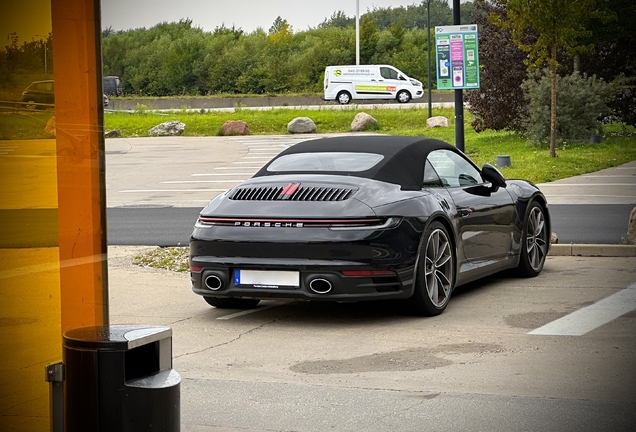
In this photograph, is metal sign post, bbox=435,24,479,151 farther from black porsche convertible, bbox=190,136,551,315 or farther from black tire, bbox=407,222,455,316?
black tire, bbox=407,222,455,316

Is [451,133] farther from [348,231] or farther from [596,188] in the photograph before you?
[348,231]

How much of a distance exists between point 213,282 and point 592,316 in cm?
265

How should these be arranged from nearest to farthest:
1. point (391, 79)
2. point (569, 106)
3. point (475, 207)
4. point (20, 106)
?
1. point (20, 106)
2. point (475, 207)
3. point (569, 106)
4. point (391, 79)

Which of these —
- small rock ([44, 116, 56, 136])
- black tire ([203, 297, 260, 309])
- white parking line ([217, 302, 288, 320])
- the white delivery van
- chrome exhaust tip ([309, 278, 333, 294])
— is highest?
the white delivery van

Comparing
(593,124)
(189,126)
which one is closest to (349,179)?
(593,124)

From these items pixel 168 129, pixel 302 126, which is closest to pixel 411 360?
pixel 302 126

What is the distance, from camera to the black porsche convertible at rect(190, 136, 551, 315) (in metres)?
7.33

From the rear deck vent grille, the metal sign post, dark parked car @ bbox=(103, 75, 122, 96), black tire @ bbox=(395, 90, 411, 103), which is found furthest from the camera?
dark parked car @ bbox=(103, 75, 122, 96)

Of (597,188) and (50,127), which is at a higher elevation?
(50,127)

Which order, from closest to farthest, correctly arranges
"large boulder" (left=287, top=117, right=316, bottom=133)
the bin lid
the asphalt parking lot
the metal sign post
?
the bin lid → the asphalt parking lot → the metal sign post → "large boulder" (left=287, top=117, right=316, bottom=133)

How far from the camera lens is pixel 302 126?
130 feet

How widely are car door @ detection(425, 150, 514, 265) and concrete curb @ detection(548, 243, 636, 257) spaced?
6.82ft

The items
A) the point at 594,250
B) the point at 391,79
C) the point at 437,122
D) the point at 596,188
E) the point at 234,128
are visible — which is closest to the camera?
the point at 594,250

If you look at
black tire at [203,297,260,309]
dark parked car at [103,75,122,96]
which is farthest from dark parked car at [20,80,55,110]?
dark parked car at [103,75,122,96]
